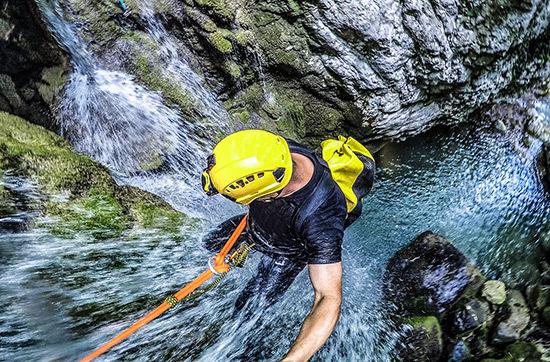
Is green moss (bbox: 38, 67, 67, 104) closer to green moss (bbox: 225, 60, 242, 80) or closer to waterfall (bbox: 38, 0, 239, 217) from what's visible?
waterfall (bbox: 38, 0, 239, 217)

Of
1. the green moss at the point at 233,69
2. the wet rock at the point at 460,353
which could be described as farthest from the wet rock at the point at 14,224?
the wet rock at the point at 460,353

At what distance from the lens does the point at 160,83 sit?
5.70 metres

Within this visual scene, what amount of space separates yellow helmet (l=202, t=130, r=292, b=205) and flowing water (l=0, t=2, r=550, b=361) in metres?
1.87

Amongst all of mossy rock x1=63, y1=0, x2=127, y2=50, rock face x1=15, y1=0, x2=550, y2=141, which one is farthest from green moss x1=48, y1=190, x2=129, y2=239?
mossy rock x1=63, y1=0, x2=127, y2=50

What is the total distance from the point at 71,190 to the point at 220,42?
2811 millimetres

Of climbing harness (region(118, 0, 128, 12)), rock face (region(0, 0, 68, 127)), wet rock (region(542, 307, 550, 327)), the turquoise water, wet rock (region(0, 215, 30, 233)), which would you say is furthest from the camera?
wet rock (region(542, 307, 550, 327))

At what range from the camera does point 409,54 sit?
564cm

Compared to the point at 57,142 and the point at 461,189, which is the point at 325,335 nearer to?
the point at 57,142

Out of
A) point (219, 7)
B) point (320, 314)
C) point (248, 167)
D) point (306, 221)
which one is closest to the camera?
point (248, 167)

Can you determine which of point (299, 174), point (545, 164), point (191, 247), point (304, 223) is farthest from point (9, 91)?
point (545, 164)

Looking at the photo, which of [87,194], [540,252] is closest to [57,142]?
[87,194]

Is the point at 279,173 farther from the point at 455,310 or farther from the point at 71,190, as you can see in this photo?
the point at 455,310

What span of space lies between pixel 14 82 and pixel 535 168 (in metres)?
7.96

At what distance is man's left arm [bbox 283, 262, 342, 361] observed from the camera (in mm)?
2748
